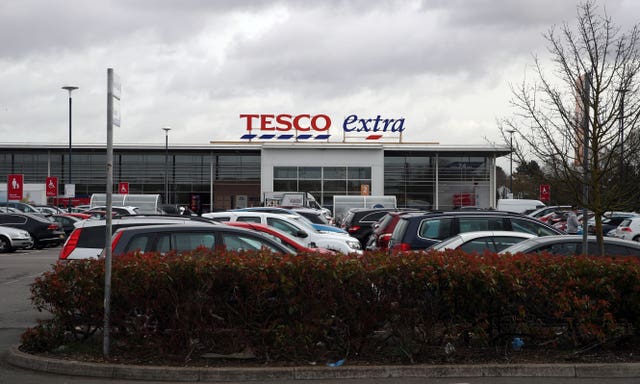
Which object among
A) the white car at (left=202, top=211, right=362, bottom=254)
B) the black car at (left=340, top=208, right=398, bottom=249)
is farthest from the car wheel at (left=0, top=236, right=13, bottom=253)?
the black car at (left=340, top=208, right=398, bottom=249)

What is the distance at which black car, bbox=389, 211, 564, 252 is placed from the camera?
1448cm

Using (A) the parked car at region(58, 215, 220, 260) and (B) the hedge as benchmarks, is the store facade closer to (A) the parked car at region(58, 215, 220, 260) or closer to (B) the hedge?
(A) the parked car at region(58, 215, 220, 260)

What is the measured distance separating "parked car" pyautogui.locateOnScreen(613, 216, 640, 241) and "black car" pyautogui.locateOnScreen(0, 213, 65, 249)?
23.5 m

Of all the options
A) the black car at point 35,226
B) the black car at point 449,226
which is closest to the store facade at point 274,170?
the black car at point 35,226

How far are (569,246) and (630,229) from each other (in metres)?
20.7

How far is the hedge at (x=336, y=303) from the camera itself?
7.92 metres

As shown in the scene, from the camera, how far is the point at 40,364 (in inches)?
314

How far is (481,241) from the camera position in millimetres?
12562

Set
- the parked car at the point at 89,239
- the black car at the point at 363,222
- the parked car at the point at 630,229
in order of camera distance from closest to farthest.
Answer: the parked car at the point at 89,239, the black car at the point at 363,222, the parked car at the point at 630,229

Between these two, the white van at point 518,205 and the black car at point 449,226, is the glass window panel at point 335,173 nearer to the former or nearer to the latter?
the white van at point 518,205

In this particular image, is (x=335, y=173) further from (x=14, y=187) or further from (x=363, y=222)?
(x=363, y=222)

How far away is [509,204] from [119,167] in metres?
35.1

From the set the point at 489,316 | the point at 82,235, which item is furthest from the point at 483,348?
the point at 82,235

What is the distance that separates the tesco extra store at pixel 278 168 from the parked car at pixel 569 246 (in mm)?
47466
